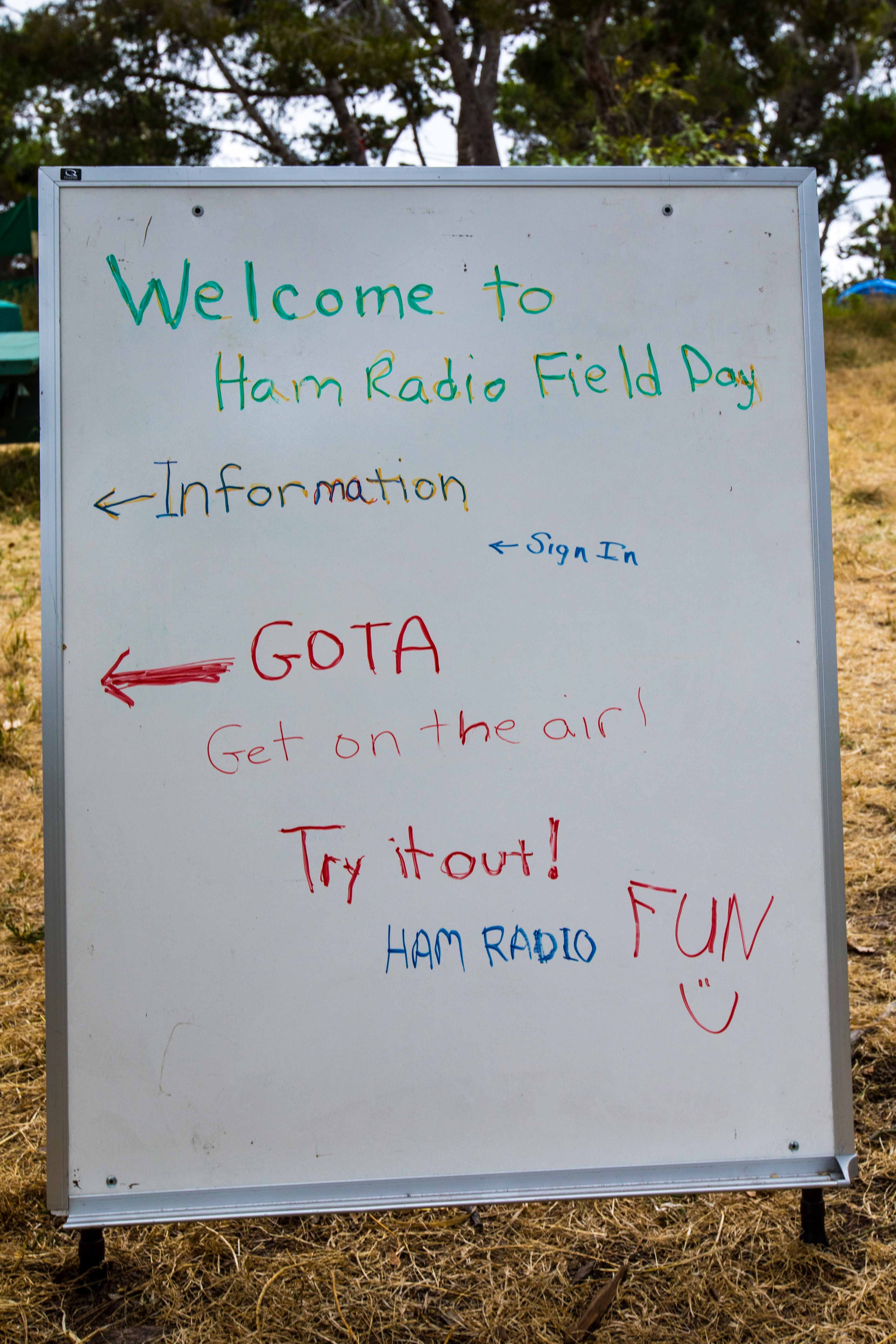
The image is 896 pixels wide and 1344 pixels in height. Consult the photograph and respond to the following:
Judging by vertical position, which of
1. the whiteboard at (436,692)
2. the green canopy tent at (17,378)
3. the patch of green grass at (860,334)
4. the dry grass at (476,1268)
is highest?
the patch of green grass at (860,334)

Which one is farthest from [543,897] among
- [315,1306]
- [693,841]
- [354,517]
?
[315,1306]

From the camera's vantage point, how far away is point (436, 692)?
69.4 inches

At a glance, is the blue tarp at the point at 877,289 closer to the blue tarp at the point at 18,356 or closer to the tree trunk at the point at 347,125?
the tree trunk at the point at 347,125

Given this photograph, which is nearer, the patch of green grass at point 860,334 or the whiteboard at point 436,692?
the whiteboard at point 436,692

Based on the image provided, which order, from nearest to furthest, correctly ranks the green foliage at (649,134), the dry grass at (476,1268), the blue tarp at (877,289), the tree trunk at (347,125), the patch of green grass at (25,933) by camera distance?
the dry grass at (476,1268) → the patch of green grass at (25,933) → the green foliage at (649,134) → the tree trunk at (347,125) → the blue tarp at (877,289)

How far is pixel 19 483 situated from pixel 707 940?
26.8ft

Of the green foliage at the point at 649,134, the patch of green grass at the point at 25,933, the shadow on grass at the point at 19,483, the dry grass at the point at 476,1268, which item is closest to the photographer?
the dry grass at the point at 476,1268

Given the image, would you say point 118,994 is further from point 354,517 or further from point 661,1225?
point 661,1225

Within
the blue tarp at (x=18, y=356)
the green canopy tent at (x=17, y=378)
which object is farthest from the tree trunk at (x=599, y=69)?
the blue tarp at (x=18, y=356)

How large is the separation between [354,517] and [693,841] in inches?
31.9

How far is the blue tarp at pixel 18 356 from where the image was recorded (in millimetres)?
8719

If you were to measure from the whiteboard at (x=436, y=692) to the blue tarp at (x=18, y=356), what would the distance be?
779 cm

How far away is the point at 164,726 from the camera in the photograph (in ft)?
5.69

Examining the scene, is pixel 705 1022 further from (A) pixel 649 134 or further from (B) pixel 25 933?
(A) pixel 649 134
